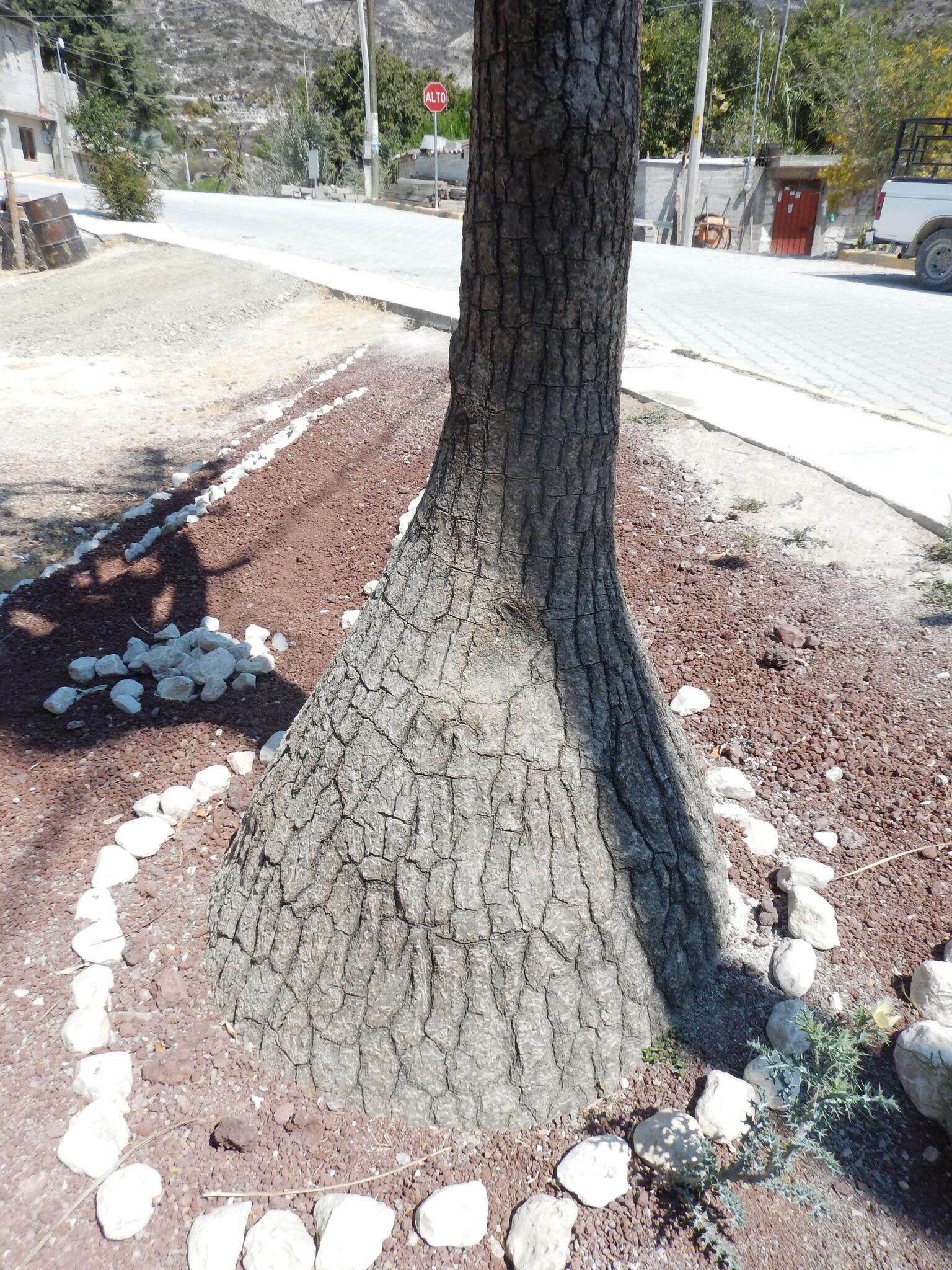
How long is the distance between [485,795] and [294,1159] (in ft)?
2.45

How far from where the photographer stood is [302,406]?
6.38 m

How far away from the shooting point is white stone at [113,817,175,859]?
2318mm

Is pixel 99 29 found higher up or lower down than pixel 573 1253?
higher up

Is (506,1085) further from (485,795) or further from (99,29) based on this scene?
(99,29)

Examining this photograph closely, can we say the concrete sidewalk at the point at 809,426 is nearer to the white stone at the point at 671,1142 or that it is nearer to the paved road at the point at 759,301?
the paved road at the point at 759,301

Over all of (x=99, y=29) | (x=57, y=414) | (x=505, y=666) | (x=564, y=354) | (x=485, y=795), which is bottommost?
(x=57, y=414)

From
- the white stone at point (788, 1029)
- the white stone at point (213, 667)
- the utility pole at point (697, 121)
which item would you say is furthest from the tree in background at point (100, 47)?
the white stone at point (788, 1029)

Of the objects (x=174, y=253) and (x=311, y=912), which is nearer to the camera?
(x=311, y=912)

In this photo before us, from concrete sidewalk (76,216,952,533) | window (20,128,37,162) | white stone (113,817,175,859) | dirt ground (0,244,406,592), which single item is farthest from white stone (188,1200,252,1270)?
window (20,128,37,162)

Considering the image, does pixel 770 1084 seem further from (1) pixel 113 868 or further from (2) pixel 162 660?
(2) pixel 162 660

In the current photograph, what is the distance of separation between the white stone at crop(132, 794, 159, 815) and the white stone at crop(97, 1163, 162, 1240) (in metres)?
1.00

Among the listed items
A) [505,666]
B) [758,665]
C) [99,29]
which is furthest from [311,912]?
[99,29]

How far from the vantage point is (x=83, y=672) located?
322 centimetres

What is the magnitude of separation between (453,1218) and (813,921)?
100cm
